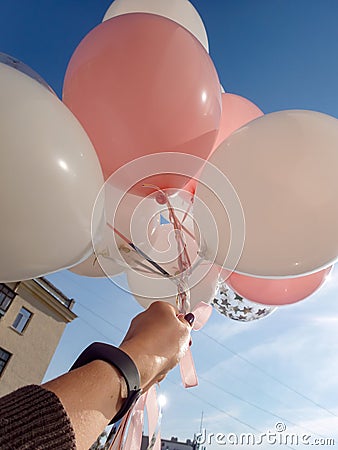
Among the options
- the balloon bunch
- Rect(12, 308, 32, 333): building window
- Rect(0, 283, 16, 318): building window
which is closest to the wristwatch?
the balloon bunch

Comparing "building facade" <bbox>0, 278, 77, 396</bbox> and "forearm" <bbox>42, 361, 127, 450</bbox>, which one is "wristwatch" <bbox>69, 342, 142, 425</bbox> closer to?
"forearm" <bbox>42, 361, 127, 450</bbox>

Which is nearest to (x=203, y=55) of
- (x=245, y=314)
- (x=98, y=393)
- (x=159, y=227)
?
(x=159, y=227)

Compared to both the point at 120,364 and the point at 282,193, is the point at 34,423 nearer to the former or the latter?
the point at 120,364

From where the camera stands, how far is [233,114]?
1.53 meters

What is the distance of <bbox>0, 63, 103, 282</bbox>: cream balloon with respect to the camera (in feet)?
2.92

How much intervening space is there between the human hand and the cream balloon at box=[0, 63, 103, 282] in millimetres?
369

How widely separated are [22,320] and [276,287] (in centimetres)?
929

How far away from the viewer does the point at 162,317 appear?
0.80 m

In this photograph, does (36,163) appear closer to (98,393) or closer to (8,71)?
(8,71)

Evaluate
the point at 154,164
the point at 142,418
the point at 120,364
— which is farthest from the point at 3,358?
the point at 120,364

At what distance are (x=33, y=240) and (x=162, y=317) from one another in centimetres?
46

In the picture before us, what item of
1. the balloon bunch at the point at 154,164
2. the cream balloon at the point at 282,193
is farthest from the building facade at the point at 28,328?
the cream balloon at the point at 282,193

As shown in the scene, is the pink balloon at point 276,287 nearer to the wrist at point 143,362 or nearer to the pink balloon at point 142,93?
the pink balloon at point 142,93

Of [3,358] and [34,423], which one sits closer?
[34,423]
